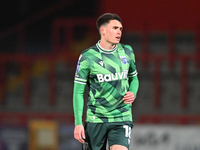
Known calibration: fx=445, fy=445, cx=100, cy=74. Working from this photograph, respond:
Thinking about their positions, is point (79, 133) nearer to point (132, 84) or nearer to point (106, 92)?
point (106, 92)

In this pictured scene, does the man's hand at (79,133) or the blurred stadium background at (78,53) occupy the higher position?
the blurred stadium background at (78,53)

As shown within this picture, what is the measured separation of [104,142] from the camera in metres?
3.55

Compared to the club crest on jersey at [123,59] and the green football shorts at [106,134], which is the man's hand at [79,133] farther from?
the club crest on jersey at [123,59]

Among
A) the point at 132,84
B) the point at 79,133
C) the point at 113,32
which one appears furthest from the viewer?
the point at 132,84

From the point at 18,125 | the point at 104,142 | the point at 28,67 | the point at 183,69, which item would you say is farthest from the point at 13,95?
the point at 104,142

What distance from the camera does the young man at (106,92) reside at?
3469mm

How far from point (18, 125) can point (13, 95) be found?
3001mm

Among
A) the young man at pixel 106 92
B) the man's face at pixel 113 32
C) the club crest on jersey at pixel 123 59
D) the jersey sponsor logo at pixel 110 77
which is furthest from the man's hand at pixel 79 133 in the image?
the man's face at pixel 113 32

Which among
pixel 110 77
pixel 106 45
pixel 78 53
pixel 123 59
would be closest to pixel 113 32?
pixel 106 45

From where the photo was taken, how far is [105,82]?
3465 millimetres

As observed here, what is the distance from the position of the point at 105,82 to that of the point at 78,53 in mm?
6430

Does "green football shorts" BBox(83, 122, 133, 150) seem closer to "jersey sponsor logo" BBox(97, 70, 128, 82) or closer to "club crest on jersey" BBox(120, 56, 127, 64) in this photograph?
"jersey sponsor logo" BBox(97, 70, 128, 82)

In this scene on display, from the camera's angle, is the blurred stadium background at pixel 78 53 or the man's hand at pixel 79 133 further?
the blurred stadium background at pixel 78 53

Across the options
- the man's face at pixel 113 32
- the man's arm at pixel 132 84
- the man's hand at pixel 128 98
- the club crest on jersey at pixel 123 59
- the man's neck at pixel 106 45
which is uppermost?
the man's face at pixel 113 32
